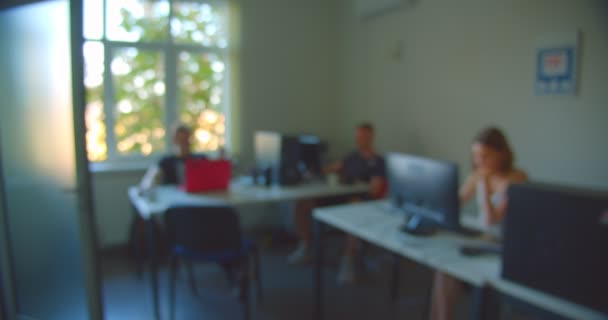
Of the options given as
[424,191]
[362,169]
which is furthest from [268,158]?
[424,191]

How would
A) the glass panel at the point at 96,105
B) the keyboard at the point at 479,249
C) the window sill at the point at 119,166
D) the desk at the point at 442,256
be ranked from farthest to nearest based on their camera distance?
the window sill at the point at 119,166, the glass panel at the point at 96,105, the keyboard at the point at 479,249, the desk at the point at 442,256

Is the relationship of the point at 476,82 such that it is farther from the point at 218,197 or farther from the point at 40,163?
the point at 40,163

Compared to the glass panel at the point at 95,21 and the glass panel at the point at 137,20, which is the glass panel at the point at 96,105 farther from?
the glass panel at the point at 137,20

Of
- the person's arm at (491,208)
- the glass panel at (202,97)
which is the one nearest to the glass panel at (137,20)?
the glass panel at (202,97)

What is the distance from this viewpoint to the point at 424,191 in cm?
216

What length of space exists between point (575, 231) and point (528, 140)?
1.94 m

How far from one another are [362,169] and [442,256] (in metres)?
2.00

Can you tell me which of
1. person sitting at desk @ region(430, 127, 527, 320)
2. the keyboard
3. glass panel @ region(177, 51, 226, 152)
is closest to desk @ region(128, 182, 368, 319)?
glass panel @ region(177, 51, 226, 152)

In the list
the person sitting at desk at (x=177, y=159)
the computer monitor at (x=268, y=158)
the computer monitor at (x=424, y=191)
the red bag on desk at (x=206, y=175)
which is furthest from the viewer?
the person sitting at desk at (x=177, y=159)

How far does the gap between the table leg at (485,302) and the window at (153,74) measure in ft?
11.2

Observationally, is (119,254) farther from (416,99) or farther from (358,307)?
(416,99)

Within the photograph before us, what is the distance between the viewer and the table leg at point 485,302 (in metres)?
1.56

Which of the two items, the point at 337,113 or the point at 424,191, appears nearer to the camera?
the point at 424,191

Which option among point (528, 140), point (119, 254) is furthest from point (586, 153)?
point (119, 254)
